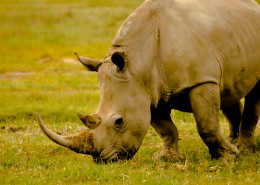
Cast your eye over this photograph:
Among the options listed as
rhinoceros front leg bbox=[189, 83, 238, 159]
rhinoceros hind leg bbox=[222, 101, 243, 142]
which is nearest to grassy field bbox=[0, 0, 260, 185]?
rhinoceros front leg bbox=[189, 83, 238, 159]

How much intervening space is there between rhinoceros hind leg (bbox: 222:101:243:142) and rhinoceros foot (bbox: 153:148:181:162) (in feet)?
6.59

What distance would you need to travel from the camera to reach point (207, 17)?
10070 millimetres

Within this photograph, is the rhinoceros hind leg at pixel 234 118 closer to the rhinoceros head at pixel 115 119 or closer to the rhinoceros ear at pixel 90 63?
the rhinoceros head at pixel 115 119

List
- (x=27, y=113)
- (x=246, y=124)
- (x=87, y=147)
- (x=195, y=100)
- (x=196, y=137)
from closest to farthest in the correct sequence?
(x=87, y=147) < (x=195, y=100) < (x=246, y=124) < (x=196, y=137) < (x=27, y=113)

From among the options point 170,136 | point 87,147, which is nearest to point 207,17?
point 170,136

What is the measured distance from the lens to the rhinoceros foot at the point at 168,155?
10281 millimetres

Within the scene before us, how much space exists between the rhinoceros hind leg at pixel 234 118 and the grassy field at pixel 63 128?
19.0 inches

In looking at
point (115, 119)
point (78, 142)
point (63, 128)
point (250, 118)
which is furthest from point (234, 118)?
point (78, 142)

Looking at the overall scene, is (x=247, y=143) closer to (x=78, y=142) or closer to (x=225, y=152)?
(x=225, y=152)

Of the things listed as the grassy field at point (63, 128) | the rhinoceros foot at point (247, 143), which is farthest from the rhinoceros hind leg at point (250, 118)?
the grassy field at point (63, 128)

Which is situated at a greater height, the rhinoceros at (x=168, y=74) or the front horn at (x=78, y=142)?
the rhinoceros at (x=168, y=74)

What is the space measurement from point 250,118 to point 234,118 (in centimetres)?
88

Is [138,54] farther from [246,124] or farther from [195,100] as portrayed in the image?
[246,124]

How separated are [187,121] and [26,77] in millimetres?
11498
